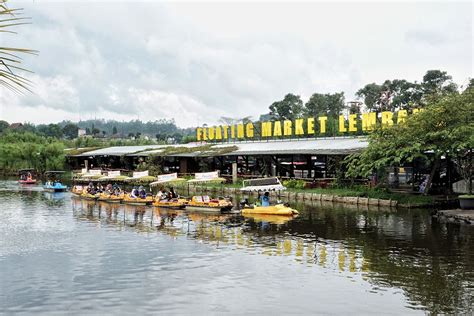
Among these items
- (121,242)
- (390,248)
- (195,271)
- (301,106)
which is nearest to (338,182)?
(390,248)

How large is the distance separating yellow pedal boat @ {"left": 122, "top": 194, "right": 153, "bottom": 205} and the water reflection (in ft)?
8.45

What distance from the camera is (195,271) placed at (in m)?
21.1

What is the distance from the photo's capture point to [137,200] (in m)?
44.9

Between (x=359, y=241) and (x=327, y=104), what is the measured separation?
86319 mm

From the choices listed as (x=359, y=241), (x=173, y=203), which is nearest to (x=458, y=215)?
(x=359, y=241)

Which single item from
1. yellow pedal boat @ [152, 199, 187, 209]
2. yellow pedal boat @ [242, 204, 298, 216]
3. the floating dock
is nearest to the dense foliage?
yellow pedal boat @ [152, 199, 187, 209]

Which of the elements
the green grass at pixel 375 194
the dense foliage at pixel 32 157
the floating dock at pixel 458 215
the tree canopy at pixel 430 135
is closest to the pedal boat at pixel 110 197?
the green grass at pixel 375 194

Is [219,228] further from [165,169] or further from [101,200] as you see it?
[165,169]

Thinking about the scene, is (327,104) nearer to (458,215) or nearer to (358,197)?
(358,197)

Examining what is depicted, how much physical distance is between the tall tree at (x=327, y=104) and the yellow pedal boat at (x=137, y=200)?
235 feet

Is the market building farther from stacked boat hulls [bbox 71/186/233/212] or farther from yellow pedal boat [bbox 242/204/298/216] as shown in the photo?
stacked boat hulls [bbox 71/186/233/212]

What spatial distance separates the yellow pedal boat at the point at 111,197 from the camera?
46931 mm

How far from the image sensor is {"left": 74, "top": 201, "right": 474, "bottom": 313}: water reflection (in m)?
18.9

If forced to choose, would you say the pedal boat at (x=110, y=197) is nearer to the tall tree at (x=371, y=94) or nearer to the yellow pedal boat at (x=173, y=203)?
the yellow pedal boat at (x=173, y=203)
